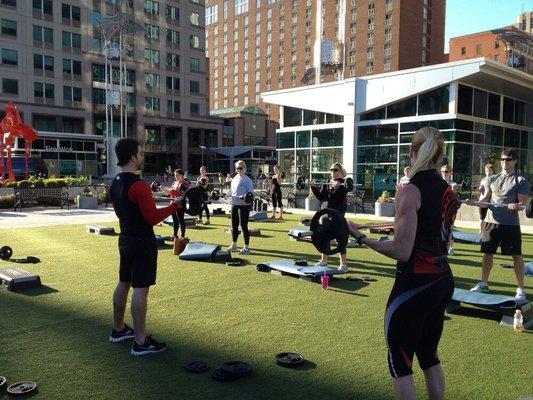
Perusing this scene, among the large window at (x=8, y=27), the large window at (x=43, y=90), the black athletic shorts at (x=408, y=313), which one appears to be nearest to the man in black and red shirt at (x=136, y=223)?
the black athletic shorts at (x=408, y=313)

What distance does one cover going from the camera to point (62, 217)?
16.5 meters

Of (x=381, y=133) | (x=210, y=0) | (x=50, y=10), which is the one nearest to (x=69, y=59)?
(x=50, y=10)

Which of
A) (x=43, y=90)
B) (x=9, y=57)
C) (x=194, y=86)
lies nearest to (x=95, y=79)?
(x=43, y=90)

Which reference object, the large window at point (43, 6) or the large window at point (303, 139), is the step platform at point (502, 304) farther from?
the large window at point (43, 6)

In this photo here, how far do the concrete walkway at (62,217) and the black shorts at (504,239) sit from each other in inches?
332

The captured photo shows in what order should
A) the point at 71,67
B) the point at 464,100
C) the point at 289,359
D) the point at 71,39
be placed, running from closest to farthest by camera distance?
the point at 289,359 < the point at 464,100 < the point at 71,39 < the point at 71,67

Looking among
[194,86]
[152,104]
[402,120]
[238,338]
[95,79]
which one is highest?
[194,86]

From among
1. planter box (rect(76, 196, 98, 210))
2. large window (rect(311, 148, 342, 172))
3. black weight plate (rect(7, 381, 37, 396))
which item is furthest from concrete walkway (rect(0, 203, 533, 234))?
black weight plate (rect(7, 381, 37, 396))

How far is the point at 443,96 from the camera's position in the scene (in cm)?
2153

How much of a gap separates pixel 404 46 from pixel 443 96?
53.4m

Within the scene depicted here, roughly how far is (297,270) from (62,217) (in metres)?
11.8

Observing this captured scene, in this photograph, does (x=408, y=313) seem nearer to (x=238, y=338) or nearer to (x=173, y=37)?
(x=238, y=338)

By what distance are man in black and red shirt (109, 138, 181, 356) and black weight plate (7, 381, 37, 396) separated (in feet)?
3.09

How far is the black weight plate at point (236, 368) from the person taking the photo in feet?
12.7
